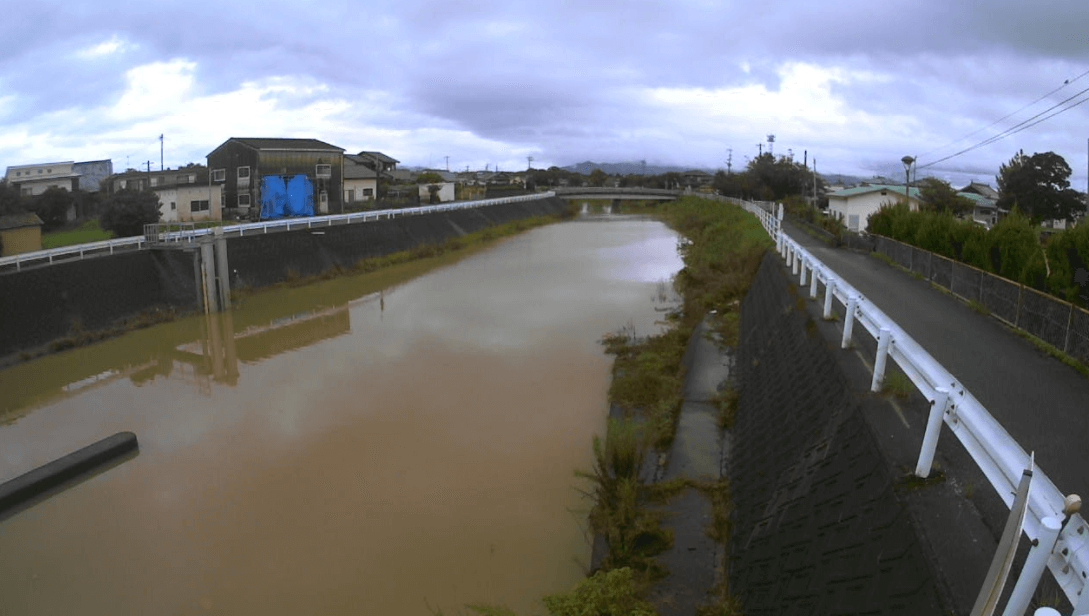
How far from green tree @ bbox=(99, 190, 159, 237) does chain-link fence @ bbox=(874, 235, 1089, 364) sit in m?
25.4

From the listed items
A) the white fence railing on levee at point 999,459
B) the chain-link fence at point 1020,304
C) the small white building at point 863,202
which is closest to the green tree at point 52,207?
the chain-link fence at point 1020,304

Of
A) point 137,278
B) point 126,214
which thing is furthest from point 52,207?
point 137,278

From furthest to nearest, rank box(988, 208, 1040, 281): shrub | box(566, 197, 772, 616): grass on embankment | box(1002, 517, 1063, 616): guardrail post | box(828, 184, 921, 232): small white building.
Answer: box(828, 184, 921, 232): small white building
box(988, 208, 1040, 281): shrub
box(566, 197, 772, 616): grass on embankment
box(1002, 517, 1063, 616): guardrail post

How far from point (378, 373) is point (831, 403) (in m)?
9.27

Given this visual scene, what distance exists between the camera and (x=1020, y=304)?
863 centimetres

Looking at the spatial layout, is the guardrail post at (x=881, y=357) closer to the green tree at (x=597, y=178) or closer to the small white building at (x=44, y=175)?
the small white building at (x=44, y=175)

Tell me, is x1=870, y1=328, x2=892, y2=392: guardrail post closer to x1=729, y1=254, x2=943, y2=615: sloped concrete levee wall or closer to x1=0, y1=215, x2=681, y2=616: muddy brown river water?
x1=729, y1=254, x2=943, y2=615: sloped concrete levee wall

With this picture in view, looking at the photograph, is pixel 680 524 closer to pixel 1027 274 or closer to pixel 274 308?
pixel 1027 274

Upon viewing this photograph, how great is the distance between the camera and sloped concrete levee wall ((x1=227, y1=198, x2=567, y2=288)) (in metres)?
21.9

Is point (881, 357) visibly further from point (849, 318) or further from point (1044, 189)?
point (1044, 189)

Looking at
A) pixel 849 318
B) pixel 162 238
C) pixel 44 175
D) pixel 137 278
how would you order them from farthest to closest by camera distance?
pixel 44 175 → pixel 162 238 → pixel 137 278 → pixel 849 318

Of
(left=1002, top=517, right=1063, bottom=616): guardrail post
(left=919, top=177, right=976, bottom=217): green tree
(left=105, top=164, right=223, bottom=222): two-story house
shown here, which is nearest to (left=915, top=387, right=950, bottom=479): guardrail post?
(left=1002, top=517, right=1063, bottom=616): guardrail post

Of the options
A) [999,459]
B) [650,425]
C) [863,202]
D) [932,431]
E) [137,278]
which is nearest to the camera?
[999,459]

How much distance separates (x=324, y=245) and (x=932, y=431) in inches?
950
